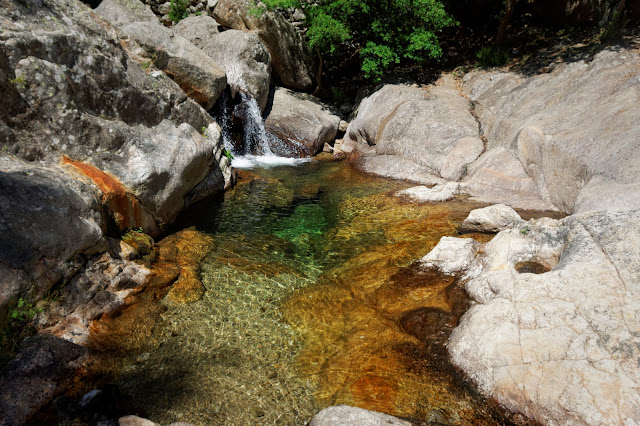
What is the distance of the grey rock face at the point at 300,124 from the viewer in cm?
1448

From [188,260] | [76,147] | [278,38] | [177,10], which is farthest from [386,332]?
[177,10]

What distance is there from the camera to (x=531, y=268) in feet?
17.5

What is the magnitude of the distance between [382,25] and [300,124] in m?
4.65

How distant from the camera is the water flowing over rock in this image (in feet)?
14.9

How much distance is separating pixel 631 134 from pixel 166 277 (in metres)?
8.49

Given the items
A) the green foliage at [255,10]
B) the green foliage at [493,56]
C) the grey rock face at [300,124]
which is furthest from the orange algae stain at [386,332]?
the green foliage at [255,10]

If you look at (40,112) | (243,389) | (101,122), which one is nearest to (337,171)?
(101,122)

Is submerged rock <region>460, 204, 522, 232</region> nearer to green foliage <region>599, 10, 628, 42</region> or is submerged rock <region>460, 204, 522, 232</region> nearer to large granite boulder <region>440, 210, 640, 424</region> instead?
large granite boulder <region>440, 210, 640, 424</region>

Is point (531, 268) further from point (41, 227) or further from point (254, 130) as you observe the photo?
point (254, 130)

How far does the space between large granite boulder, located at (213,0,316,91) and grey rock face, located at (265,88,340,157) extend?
1.14 metres

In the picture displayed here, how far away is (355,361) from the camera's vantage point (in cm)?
443

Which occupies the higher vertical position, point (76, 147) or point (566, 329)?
point (76, 147)

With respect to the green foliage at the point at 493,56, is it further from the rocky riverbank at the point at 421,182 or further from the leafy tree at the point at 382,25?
the leafy tree at the point at 382,25

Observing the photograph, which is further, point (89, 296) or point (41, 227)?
point (89, 296)
